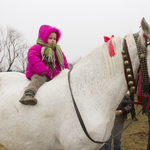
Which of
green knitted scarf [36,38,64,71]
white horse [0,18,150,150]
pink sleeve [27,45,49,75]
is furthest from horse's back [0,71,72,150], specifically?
green knitted scarf [36,38,64,71]

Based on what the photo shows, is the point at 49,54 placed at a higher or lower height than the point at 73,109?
higher

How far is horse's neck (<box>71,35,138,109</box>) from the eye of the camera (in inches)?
63.2

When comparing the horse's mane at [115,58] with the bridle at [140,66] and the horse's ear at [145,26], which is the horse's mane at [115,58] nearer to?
the bridle at [140,66]

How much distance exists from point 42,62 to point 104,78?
3.31 feet

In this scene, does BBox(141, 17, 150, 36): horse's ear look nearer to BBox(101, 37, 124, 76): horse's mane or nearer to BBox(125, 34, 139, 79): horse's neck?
BBox(125, 34, 139, 79): horse's neck

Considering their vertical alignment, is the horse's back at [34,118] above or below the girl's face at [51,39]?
below

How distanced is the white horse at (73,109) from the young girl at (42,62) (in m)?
0.15

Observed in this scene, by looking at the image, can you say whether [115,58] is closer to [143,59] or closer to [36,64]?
[143,59]

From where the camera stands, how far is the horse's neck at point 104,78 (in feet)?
5.27

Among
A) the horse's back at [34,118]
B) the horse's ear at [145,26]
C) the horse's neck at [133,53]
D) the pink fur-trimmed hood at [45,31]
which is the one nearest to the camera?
the horse's ear at [145,26]

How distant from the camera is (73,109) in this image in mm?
1618

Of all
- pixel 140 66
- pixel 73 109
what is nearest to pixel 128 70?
pixel 140 66

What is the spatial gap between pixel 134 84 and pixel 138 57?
1.07ft

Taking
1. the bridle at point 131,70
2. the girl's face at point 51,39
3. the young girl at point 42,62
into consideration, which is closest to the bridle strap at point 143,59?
the bridle at point 131,70
